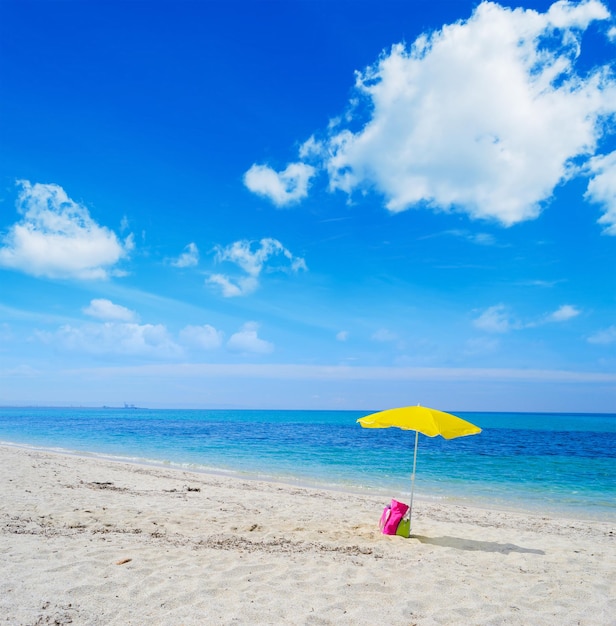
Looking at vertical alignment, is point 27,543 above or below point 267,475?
above

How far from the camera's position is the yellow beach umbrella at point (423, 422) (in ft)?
28.6

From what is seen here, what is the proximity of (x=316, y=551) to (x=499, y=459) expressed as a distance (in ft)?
87.3

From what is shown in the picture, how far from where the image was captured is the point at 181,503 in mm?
12062

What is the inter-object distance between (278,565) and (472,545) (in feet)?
14.3

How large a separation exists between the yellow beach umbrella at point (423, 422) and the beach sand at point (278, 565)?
2.16 meters

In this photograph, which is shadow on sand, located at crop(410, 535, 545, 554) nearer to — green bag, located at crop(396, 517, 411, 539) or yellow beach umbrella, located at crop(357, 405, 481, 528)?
green bag, located at crop(396, 517, 411, 539)

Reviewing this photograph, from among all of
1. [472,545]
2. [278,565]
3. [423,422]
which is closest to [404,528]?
[472,545]

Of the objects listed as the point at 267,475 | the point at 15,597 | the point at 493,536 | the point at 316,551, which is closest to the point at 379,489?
Result: the point at 267,475

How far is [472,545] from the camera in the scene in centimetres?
916

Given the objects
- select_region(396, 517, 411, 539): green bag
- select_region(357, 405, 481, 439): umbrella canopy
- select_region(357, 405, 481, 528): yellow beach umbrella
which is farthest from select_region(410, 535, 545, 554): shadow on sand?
select_region(357, 405, 481, 439): umbrella canopy

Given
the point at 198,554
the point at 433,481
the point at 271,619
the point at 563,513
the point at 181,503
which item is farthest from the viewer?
the point at 433,481

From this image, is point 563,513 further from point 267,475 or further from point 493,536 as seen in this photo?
point 267,475

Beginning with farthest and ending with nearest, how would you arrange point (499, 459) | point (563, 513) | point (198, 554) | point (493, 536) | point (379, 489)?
point (499, 459) → point (379, 489) → point (563, 513) → point (493, 536) → point (198, 554)

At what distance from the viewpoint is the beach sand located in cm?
542
